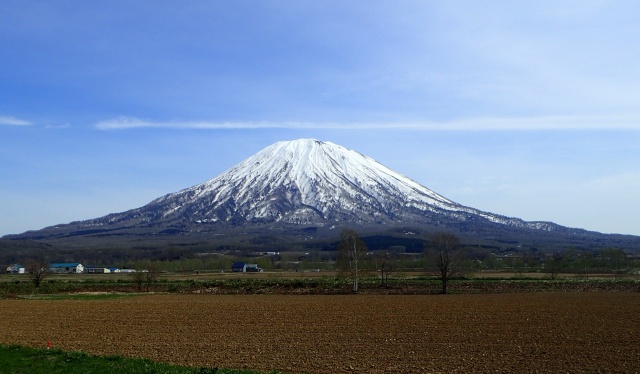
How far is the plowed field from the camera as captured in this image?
1656 centimetres

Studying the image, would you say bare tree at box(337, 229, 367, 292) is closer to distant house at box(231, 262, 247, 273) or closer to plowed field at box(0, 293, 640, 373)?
plowed field at box(0, 293, 640, 373)

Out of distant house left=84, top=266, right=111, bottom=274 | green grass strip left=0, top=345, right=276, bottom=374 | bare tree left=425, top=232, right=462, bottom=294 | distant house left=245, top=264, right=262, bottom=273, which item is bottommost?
distant house left=84, top=266, right=111, bottom=274

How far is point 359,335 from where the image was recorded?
21531 millimetres

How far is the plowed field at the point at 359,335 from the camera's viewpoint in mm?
16562

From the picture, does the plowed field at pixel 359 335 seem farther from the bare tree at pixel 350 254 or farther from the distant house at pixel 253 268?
the distant house at pixel 253 268

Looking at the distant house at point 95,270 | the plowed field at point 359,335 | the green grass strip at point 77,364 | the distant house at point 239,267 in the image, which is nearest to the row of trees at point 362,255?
the plowed field at point 359,335

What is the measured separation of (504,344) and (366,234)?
14532 cm

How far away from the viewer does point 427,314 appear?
2830cm

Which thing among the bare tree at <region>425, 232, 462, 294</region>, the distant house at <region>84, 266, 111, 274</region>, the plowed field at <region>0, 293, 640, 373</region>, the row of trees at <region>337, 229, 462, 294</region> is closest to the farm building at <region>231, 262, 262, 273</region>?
the distant house at <region>84, 266, 111, 274</region>

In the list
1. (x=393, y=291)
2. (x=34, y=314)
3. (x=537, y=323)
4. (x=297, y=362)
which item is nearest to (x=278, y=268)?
(x=393, y=291)

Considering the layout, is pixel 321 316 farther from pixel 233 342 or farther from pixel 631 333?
pixel 631 333

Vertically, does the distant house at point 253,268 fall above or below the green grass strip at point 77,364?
above

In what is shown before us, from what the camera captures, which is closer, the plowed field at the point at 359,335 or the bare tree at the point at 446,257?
the plowed field at the point at 359,335

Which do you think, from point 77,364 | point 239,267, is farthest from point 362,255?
point 239,267
